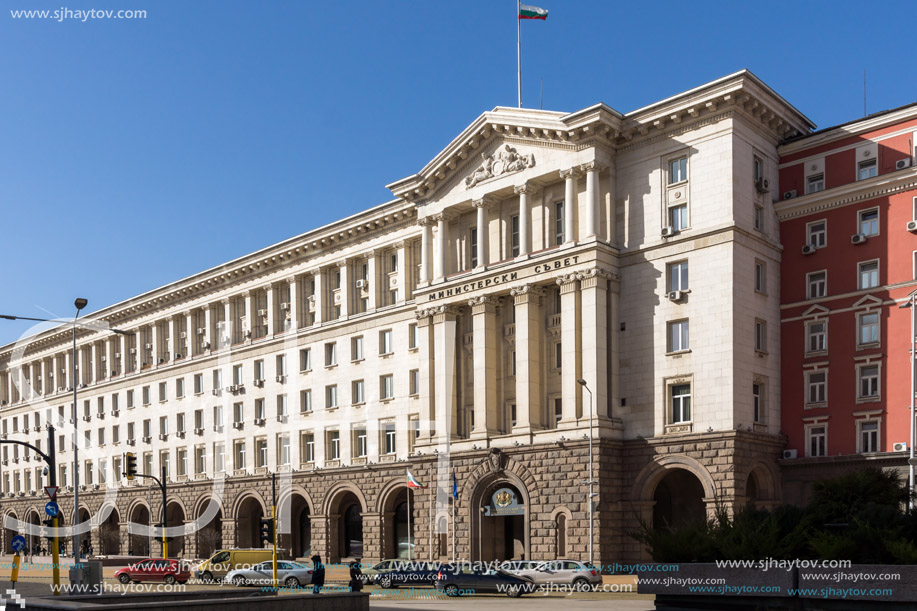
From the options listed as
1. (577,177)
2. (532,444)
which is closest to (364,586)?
(532,444)

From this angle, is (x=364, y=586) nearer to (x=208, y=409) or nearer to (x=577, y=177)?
(x=577, y=177)

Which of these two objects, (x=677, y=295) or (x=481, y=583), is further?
(x=677, y=295)

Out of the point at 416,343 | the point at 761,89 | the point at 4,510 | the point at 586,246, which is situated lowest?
the point at 4,510

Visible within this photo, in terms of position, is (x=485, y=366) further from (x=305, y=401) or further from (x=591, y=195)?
(x=305, y=401)

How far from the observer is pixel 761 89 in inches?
1934

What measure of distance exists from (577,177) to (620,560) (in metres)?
19.3

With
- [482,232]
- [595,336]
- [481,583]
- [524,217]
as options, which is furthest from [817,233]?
[481,583]

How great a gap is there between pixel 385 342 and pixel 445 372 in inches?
364

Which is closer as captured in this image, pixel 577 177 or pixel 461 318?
pixel 577 177

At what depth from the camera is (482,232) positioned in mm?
56469

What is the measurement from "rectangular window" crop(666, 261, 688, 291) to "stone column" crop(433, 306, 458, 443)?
13.1m

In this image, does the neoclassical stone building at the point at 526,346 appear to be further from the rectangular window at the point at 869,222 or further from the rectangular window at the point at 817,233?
the rectangular window at the point at 869,222

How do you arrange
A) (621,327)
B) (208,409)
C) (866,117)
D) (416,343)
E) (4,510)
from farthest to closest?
(4,510)
(208,409)
(416,343)
(621,327)
(866,117)

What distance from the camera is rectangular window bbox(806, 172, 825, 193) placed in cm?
4997
